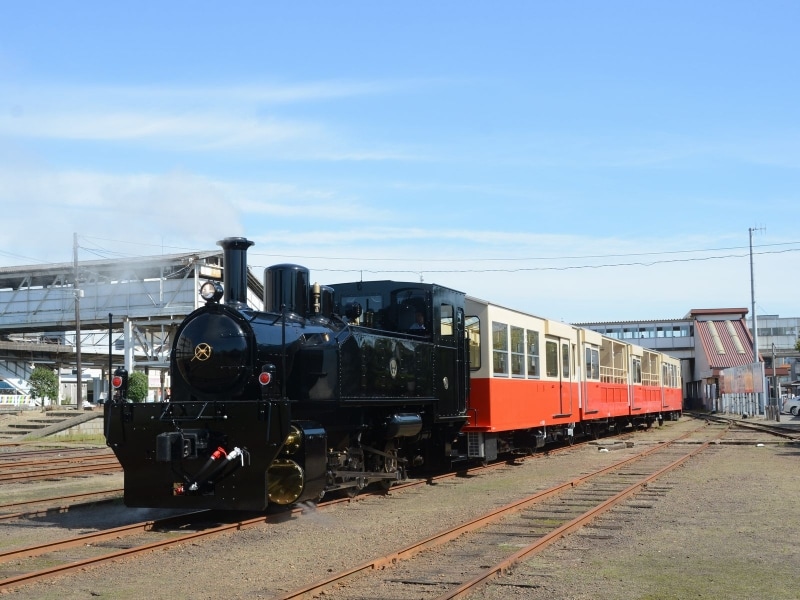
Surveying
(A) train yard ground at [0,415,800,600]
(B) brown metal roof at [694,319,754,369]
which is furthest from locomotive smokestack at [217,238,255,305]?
(B) brown metal roof at [694,319,754,369]

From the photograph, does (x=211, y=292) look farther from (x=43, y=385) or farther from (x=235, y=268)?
Answer: (x=43, y=385)

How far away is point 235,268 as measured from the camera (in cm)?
1038

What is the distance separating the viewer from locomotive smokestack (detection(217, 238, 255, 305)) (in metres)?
10.3

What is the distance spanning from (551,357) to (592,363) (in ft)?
13.7

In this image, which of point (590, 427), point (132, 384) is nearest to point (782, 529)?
point (590, 427)

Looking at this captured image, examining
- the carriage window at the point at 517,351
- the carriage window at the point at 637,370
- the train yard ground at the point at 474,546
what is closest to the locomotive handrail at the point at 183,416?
the train yard ground at the point at 474,546

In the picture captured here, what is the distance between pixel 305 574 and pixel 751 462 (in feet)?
43.2

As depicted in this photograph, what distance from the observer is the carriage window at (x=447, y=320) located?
44.5 ft

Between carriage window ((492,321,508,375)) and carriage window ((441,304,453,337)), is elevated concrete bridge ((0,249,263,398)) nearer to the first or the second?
carriage window ((492,321,508,375))

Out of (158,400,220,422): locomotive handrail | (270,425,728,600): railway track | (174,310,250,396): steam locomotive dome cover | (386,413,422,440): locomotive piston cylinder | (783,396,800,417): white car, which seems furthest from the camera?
(783,396,800,417): white car

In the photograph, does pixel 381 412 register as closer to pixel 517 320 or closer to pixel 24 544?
pixel 24 544

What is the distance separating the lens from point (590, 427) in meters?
24.6

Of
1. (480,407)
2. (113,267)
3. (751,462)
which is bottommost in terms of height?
(751,462)

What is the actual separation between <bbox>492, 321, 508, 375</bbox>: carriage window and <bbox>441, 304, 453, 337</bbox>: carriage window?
211 cm
